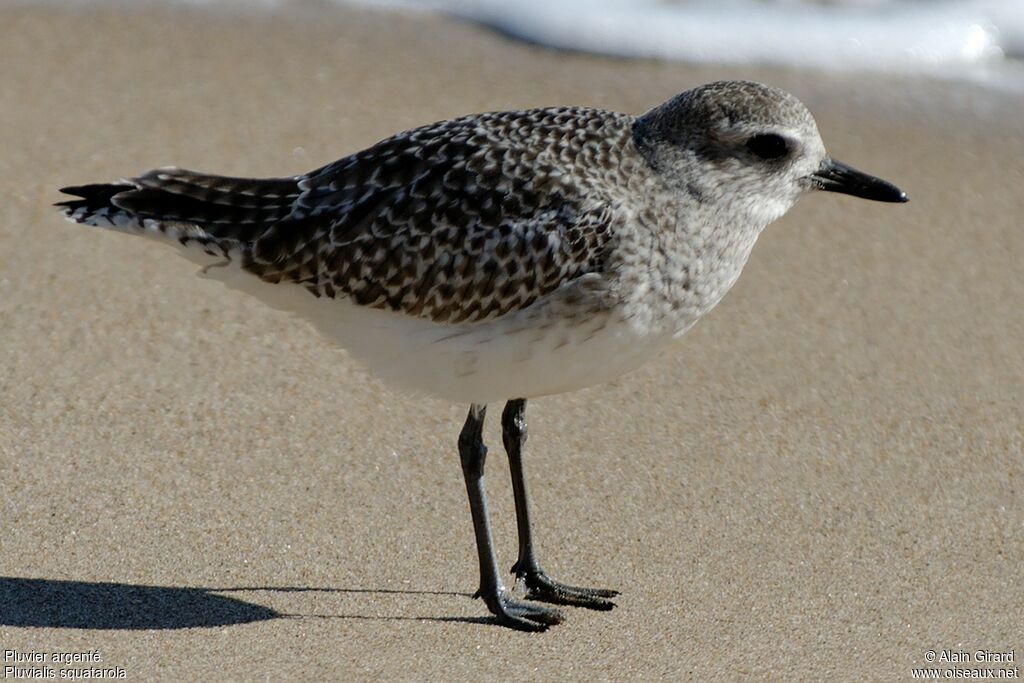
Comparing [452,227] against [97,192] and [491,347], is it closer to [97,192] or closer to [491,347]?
[491,347]

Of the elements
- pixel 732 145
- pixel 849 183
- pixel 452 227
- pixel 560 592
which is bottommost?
pixel 560 592

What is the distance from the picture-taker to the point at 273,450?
272 inches

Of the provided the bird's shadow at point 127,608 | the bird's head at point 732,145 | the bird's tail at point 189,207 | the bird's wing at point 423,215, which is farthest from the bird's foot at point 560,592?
the bird's tail at point 189,207

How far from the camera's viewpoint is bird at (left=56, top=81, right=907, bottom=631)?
566 centimetres

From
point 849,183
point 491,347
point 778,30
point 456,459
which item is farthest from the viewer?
point 778,30

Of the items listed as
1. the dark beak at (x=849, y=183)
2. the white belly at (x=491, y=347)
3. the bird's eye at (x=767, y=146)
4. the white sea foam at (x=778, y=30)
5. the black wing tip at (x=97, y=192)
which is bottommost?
the white belly at (x=491, y=347)

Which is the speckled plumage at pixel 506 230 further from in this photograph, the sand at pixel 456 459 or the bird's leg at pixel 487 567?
the sand at pixel 456 459

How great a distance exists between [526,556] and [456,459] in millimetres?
839

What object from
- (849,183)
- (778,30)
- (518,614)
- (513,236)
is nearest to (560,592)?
(518,614)

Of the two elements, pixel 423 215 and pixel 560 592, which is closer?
pixel 423 215

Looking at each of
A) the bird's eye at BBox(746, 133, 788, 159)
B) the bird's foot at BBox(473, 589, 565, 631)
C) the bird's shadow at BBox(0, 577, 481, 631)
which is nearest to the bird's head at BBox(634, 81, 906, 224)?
the bird's eye at BBox(746, 133, 788, 159)

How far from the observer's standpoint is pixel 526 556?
6227mm

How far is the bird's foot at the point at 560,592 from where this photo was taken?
6.01 m

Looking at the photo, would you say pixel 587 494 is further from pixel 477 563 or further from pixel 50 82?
pixel 50 82
